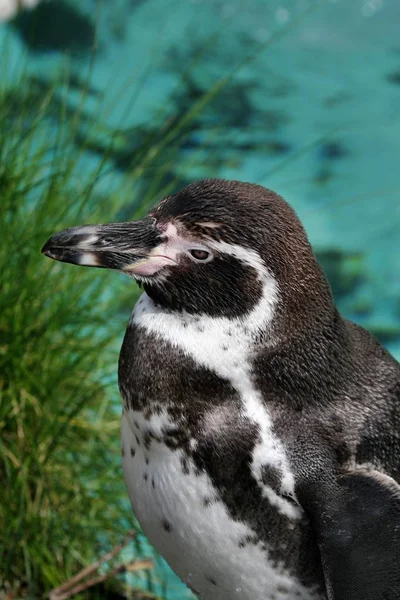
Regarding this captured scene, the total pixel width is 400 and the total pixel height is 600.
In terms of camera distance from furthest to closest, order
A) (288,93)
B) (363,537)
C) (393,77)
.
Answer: (393,77)
(288,93)
(363,537)

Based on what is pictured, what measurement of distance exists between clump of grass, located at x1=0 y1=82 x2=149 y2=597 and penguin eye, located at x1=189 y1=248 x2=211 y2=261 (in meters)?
0.71

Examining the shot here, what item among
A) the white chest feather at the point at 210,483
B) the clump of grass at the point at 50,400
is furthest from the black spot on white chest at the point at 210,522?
the clump of grass at the point at 50,400

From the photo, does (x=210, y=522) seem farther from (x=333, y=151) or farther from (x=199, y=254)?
(x=333, y=151)

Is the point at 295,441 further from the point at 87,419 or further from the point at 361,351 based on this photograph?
the point at 87,419

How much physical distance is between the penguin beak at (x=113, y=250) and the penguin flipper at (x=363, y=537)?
1.20 ft

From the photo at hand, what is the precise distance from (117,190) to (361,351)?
1.11 meters

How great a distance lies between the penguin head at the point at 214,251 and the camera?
127 cm

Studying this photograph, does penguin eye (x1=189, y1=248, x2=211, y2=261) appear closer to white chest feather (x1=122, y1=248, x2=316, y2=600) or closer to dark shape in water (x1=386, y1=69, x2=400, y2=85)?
white chest feather (x1=122, y1=248, x2=316, y2=600)

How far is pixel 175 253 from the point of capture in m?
1.31

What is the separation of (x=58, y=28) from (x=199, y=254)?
4.04 m

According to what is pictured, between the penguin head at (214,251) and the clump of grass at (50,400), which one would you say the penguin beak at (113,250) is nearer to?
the penguin head at (214,251)

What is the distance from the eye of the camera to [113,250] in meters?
1.32

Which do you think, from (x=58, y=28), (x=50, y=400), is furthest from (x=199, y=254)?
(x=58, y=28)

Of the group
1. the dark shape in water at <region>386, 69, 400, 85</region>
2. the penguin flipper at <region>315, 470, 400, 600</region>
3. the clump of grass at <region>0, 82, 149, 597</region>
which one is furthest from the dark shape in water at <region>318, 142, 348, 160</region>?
the penguin flipper at <region>315, 470, 400, 600</region>
